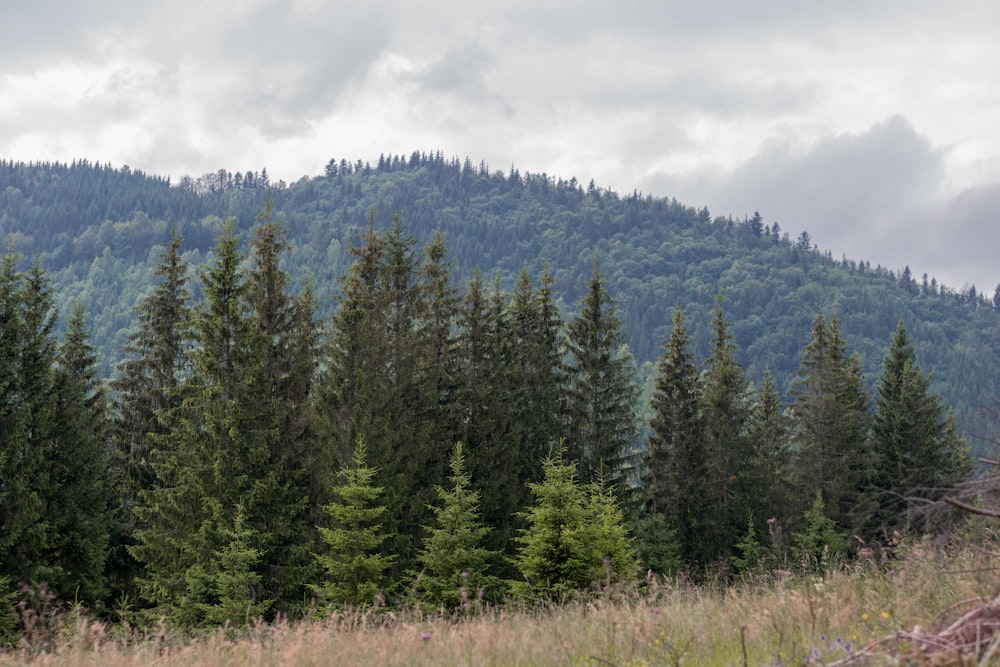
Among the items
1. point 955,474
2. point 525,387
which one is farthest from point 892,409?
point 525,387

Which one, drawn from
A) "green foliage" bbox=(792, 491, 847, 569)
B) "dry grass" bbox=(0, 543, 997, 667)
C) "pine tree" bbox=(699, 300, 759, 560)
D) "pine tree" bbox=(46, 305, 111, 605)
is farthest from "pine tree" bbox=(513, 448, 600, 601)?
"pine tree" bbox=(699, 300, 759, 560)

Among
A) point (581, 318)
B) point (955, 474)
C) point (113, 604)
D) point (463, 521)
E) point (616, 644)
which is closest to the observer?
point (616, 644)

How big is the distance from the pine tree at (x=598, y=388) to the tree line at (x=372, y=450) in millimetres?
115

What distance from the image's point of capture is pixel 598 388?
1449 inches

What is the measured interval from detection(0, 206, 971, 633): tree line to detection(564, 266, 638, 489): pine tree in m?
0.11

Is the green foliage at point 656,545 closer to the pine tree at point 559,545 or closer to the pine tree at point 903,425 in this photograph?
the pine tree at point 559,545

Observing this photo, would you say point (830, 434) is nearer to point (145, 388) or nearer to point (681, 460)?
point (681, 460)

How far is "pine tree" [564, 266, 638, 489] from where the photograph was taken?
3566 cm

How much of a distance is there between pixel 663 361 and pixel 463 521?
20.2m

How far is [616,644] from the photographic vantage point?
5.28 metres

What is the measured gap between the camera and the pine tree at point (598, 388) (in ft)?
117

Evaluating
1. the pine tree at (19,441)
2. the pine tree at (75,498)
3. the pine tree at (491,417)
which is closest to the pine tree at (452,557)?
the pine tree at (491,417)

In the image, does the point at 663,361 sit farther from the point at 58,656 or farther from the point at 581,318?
the point at 58,656

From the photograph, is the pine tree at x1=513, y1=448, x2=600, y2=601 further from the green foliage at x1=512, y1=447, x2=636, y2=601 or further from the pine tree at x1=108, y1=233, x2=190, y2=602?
the pine tree at x1=108, y1=233, x2=190, y2=602
